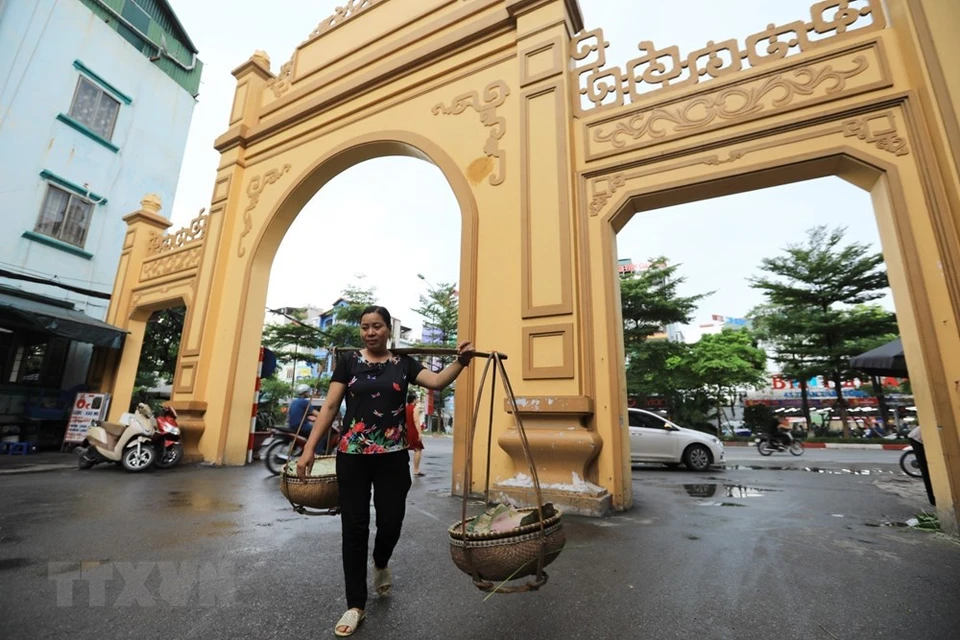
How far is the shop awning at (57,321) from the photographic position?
712 centimetres

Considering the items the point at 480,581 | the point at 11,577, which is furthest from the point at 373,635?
the point at 11,577

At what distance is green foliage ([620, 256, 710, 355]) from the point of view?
1723cm

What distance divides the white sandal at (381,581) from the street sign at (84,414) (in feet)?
30.3

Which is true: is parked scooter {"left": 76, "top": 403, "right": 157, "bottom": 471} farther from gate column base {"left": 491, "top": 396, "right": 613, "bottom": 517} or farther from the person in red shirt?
gate column base {"left": 491, "top": 396, "right": 613, "bottom": 517}

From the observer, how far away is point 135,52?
11.1 metres

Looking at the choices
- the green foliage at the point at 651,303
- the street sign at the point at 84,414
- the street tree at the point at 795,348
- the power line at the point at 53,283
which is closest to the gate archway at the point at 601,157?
the street sign at the point at 84,414

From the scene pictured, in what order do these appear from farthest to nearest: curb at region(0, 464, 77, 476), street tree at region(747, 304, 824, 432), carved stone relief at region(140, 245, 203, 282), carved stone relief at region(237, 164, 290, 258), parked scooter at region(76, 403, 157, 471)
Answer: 1. street tree at region(747, 304, 824, 432)
2. carved stone relief at region(140, 245, 203, 282)
3. carved stone relief at region(237, 164, 290, 258)
4. parked scooter at region(76, 403, 157, 471)
5. curb at region(0, 464, 77, 476)

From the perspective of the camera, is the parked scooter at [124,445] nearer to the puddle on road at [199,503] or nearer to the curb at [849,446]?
the puddle on road at [199,503]

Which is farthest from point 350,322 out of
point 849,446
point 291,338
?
point 849,446

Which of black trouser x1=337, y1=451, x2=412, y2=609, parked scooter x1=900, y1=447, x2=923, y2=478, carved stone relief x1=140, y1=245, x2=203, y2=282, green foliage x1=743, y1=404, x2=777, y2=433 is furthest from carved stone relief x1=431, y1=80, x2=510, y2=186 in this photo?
green foliage x1=743, y1=404, x2=777, y2=433

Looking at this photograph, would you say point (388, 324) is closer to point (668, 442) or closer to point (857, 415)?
point (668, 442)

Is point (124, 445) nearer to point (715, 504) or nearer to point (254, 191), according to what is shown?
point (254, 191)

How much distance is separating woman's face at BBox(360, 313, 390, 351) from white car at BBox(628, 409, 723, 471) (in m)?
6.52

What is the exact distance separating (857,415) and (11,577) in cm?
3408
